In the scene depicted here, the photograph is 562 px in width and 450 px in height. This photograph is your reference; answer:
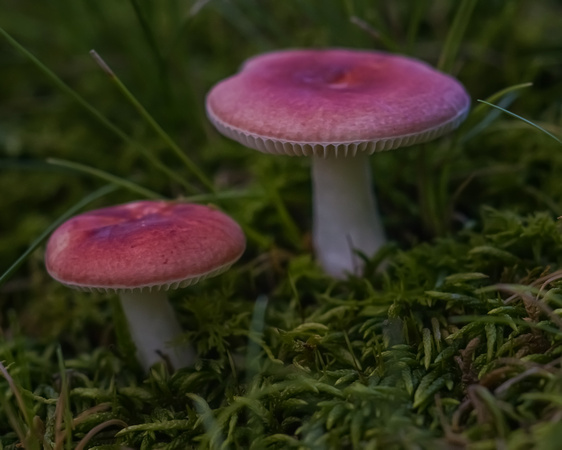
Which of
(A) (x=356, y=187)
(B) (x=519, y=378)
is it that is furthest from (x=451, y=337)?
(A) (x=356, y=187)

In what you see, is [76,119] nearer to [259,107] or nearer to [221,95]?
[221,95]

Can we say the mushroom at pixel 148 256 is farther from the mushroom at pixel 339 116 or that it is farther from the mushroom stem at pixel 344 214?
the mushroom stem at pixel 344 214

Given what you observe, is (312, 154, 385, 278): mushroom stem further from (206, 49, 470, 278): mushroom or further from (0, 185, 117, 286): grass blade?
(0, 185, 117, 286): grass blade

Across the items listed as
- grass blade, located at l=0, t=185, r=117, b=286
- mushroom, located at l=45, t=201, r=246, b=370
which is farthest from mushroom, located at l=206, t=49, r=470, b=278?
grass blade, located at l=0, t=185, r=117, b=286

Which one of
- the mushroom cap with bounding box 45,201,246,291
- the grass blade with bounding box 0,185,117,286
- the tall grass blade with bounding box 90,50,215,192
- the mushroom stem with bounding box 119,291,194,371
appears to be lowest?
the mushroom stem with bounding box 119,291,194,371

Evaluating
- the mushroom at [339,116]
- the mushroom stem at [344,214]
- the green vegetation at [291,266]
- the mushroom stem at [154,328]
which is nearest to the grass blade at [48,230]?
the green vegetation at [291,266]
